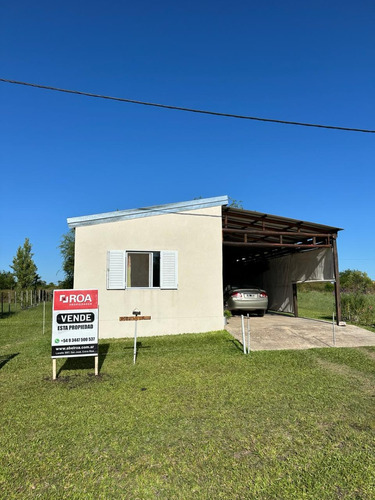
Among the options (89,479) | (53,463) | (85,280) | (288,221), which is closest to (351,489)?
(89,479)

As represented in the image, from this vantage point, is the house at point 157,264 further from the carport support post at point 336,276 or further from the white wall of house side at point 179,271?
the carport support post at point 336,276

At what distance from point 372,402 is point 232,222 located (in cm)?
758

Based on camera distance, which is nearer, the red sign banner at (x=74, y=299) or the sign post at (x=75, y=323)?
the sign post at (x=75, y=323)

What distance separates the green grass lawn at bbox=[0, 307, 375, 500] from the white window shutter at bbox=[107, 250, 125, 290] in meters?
2.61

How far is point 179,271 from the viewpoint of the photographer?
356 inches

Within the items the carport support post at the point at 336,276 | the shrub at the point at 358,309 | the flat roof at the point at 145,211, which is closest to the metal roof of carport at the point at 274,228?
the carport support post at the point at 336,276

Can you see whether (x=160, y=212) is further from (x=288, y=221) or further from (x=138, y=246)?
(x=288, y=221)

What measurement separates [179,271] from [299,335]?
375 cm

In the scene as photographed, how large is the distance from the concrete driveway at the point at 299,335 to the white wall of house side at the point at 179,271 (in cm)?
122

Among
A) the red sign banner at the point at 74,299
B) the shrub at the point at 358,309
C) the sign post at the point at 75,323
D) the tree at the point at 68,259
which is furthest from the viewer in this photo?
the tree at the point at 68,259

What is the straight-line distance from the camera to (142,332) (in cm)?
874

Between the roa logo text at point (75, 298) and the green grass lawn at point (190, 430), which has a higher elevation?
the roa logo text at point (75, 298)

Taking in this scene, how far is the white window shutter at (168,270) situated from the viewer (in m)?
8.88

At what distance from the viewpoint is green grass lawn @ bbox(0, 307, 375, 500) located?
2582 mm
